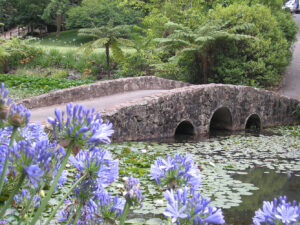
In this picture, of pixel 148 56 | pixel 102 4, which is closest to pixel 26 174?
pixel 148 56

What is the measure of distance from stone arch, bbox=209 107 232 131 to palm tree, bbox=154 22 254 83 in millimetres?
2531

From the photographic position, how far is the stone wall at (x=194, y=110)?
7559mm

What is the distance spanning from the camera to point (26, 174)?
867mm

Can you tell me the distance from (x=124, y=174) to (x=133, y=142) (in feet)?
8.11

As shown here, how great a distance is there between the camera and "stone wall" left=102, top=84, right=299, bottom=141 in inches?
298

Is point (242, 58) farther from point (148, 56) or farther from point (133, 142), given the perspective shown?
point (133, 142)

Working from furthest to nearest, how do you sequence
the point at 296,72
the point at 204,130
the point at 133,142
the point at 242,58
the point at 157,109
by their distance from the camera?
the point at 296,72 < the point at 242,58 < the point at 204,130 < the point at 157,109 < the point at 133,142

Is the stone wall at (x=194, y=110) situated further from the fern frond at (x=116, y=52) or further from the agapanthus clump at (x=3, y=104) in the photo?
the fern frond at (x=116, y=52)

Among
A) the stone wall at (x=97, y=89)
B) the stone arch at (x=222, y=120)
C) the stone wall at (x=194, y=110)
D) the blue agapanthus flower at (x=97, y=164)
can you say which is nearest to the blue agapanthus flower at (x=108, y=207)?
the blue agapanthus flower at (x=97, y=164)

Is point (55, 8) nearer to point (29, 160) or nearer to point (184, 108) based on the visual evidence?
point (184, 108)

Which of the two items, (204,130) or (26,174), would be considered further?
(204,130)

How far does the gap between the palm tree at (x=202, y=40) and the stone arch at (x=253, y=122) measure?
2.47 meters

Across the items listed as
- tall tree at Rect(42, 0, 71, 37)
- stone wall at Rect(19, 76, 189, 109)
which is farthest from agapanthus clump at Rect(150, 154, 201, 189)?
tall tree at Rect(42, 0, 71, 37)

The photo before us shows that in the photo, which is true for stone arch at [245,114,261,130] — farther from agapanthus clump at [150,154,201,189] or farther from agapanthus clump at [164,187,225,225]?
agapanthus clump at [164,187,225,225]
